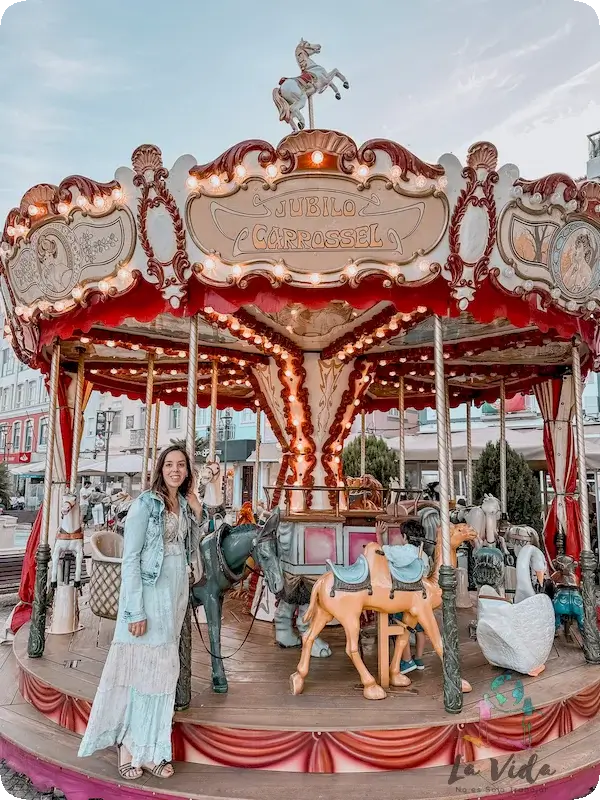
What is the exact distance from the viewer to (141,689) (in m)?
2.74

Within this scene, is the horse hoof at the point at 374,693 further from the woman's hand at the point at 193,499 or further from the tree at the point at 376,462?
the tree at the point at 376,462

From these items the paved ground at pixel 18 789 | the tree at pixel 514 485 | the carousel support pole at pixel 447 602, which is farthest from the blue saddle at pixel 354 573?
the tree at pixel 514 485

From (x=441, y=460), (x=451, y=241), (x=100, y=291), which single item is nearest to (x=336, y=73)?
(x=451, y=241)

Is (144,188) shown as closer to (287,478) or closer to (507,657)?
(287,478)

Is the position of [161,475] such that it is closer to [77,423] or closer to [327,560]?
[327,560]

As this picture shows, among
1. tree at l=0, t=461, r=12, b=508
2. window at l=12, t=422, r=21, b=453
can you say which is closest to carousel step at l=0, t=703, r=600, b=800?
tree at l=0, t=461, r=12, b=508

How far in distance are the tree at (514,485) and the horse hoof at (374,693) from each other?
299 inches

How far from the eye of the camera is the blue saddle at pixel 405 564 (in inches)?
144

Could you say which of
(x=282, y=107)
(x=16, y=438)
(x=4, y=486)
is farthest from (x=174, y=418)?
(x=282, y=107)

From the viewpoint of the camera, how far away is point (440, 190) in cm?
359

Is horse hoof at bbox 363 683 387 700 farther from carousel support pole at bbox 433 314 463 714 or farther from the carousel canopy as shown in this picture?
the carousel canopy

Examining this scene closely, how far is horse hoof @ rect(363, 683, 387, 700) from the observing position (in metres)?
3.37

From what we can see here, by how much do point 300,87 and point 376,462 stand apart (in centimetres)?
928

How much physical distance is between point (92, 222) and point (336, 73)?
221 cm
